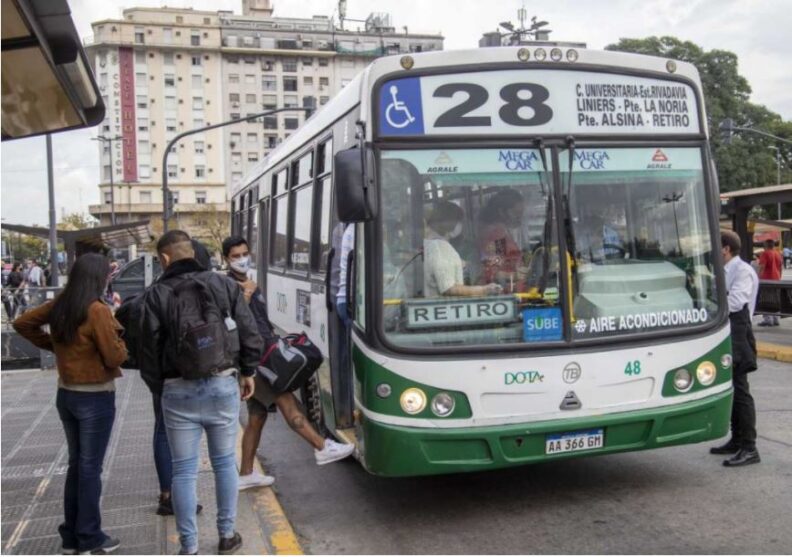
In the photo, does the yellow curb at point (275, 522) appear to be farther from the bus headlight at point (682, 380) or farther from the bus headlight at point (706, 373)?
the bus headlight at point (706, 373)

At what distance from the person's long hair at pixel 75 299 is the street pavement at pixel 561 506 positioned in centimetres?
189

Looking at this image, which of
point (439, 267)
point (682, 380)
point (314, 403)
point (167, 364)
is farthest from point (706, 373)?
point (167, 364)

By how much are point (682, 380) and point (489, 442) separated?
4.61ft

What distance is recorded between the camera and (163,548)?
4.71 metres

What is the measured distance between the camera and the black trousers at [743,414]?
20.2 ft

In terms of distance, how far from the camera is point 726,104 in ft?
158

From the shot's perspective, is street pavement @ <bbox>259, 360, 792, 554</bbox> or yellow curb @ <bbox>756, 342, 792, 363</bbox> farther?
yellow curb @ <bbox>756, 342, 792, 363</bbox>

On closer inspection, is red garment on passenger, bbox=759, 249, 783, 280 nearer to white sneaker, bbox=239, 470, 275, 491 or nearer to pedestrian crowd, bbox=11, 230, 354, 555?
white sneaker, bbox=239, 470, 275, 491

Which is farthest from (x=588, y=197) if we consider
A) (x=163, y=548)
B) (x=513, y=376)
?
(x=163, y=548)

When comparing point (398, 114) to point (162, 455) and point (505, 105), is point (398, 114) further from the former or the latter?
point (162, 455)

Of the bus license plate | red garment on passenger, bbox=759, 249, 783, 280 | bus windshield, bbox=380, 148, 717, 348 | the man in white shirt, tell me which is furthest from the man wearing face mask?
red garment on passenger, bbox=759, 249, 783, 280

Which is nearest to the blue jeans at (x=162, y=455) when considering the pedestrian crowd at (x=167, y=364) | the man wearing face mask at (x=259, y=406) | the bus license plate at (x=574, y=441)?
the pedestrian crowd at (x=167, y=364)

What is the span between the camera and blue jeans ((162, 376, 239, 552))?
4.29m

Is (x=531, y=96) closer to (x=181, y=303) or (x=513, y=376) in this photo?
(x=513, y=376)
